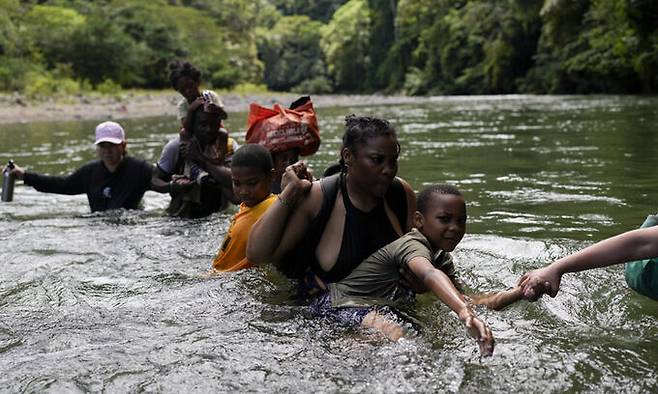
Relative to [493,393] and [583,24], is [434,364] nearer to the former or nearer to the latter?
[493,393]

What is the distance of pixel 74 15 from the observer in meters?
44.5

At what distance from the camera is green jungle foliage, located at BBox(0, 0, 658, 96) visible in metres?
29.7

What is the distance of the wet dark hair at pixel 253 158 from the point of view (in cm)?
424

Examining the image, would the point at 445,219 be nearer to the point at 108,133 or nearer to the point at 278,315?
the point at 278,315

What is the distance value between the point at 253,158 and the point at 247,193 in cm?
24

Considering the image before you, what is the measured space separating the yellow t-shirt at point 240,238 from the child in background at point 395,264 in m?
0.83

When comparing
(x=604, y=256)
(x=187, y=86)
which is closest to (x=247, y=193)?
(x=604, y=256)

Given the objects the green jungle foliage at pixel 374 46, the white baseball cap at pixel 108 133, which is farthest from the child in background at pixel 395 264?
the green jungle foliage at pixel 374 46

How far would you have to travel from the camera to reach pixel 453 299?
274cm

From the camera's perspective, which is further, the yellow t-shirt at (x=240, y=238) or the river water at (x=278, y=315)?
the yellow t-shirt at (x=240, y=238)

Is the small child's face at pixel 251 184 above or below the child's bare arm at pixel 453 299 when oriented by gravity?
above

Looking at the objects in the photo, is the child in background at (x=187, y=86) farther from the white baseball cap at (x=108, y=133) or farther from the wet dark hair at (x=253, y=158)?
the wet dark hair at (x=253, y=158)

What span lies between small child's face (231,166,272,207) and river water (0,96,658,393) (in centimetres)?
43

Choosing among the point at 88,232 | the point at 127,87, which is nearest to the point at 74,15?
the point at 127,87
